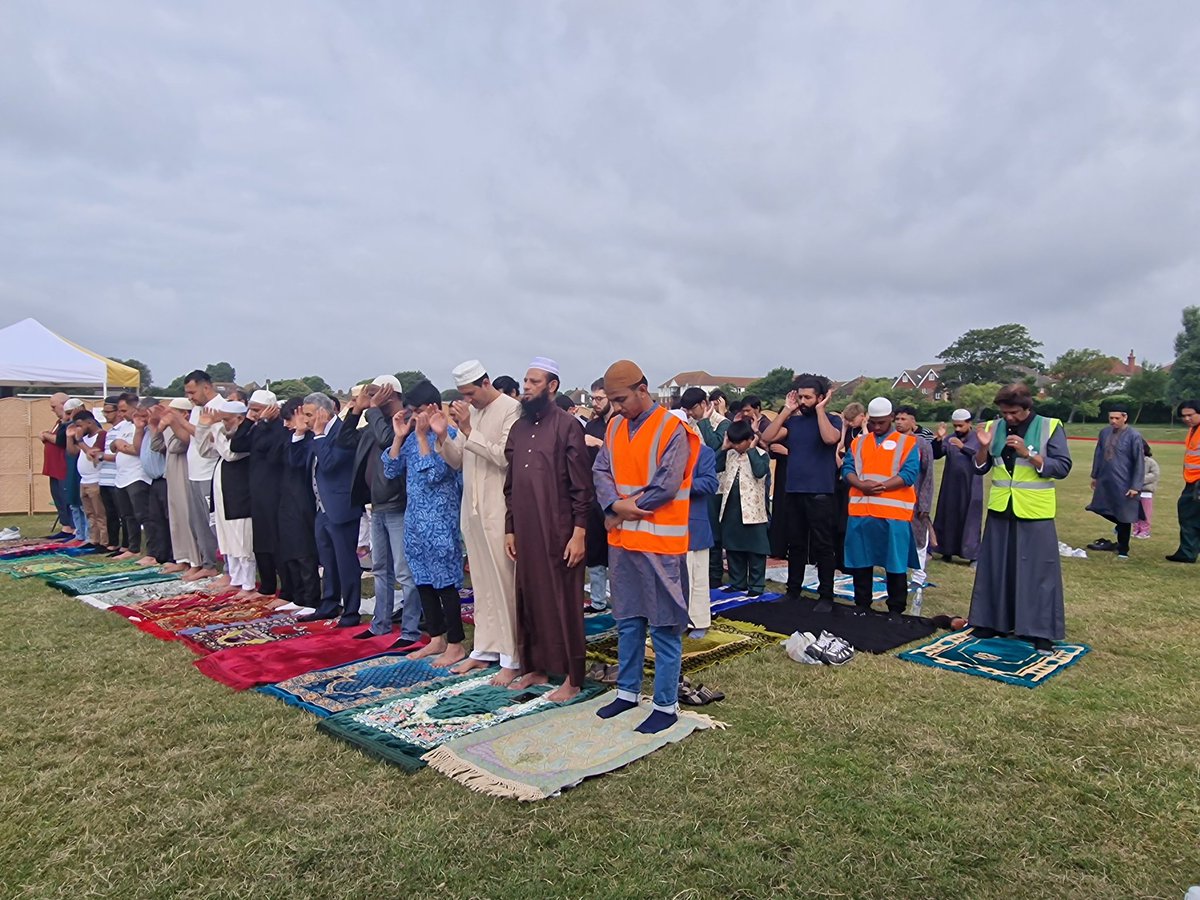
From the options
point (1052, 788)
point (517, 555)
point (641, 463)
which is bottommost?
point (1052, 788)

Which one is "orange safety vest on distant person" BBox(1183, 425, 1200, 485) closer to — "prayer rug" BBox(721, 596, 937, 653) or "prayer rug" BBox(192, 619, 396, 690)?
"prayer rug" BBox(721, 596, 937, 653)

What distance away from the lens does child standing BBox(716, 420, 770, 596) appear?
700cm

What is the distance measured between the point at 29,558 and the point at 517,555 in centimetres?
814

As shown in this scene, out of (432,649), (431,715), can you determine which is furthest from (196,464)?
(431,715)

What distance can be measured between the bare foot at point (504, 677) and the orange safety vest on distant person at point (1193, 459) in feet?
27.2

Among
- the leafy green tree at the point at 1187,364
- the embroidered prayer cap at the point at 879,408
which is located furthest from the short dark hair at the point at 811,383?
the leafy green tree at the point at 1187,364

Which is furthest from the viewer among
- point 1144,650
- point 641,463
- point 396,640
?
point 396,640

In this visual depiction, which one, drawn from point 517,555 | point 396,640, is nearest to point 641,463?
point 517,555

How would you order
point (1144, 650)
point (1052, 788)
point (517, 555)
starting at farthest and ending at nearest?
point (1144, 650) → point (517, 555) → point (1052, 788)

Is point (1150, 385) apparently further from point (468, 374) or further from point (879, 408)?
point (468, 374)

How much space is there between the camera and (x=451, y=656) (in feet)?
16.7

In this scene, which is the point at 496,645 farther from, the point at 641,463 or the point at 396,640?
the point at 641,463

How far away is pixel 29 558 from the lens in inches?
363

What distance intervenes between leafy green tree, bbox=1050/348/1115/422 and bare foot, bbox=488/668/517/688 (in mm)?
56109
